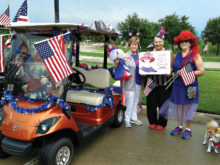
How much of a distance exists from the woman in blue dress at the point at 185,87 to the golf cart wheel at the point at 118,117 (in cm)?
92

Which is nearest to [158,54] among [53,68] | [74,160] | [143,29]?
[53,68]

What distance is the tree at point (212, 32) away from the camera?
125 feet

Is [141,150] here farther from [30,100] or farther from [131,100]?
[30,100]

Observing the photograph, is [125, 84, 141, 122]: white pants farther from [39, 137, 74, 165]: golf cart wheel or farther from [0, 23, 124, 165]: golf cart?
[39, 137, 74, 165]: golf cart wheel

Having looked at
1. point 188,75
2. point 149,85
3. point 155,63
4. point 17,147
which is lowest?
point 17,147

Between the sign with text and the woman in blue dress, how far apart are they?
0.64 ft

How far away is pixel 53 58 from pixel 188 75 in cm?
216

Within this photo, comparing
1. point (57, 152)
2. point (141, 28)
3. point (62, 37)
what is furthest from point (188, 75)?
point (141, 28)

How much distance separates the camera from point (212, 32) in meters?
38.8

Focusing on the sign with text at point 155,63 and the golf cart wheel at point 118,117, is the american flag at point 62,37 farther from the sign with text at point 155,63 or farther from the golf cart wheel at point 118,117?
the golf cart wheel at point 118,117

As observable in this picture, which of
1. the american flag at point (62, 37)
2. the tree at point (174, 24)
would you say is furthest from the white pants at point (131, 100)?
the tree at point (174, 24)

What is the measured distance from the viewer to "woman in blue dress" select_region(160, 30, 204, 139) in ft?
10.3

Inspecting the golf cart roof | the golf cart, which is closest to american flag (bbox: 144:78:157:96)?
the golf cart

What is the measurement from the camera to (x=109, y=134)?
3.59 meters
